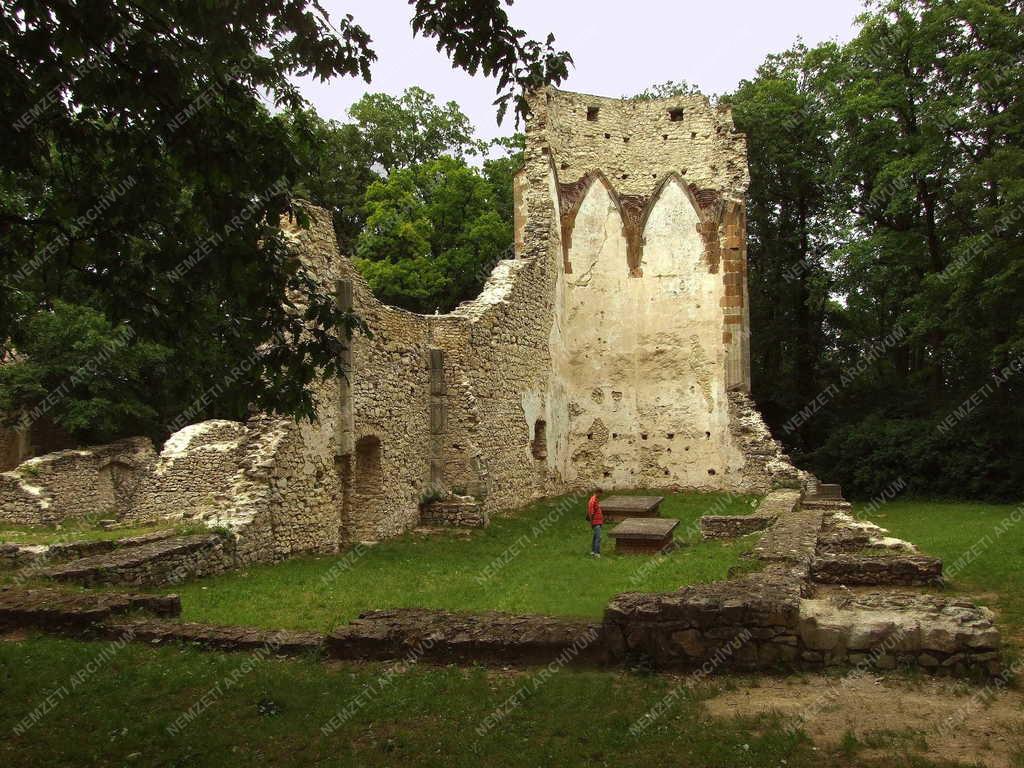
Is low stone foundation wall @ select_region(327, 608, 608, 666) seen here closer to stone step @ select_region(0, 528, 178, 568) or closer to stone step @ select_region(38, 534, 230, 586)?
stone step @ select_region(38, 534, 230, 586)

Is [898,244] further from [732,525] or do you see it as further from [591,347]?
[732,525]

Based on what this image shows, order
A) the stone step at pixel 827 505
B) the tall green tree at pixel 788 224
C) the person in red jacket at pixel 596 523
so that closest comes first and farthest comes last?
the person in red jacket at pixel 596 523
the stone step at pixel 827 505
the tall green tree at pixel 788 224

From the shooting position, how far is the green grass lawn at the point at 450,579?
29.4ft

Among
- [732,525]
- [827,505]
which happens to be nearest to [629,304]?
[827,505]

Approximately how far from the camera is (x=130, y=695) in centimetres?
613

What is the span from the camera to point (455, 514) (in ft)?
53.5

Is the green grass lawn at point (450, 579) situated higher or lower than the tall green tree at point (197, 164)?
lower

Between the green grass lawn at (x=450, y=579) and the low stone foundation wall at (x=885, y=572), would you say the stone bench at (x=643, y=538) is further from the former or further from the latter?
the low stone foundation wall at (x=885, y=572)

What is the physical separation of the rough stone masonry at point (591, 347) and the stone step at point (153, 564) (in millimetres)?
4924

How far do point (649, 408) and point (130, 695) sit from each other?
18534mm

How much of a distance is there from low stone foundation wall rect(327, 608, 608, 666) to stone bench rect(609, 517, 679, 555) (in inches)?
243

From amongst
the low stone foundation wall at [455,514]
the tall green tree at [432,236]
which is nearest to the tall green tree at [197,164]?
the low stone foundation wall at [455,514]

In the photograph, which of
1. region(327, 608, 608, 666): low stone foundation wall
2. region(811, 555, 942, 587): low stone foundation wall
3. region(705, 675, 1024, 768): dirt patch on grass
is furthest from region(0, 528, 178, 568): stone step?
region(811, 555, 942, 587): low stone foundation wall

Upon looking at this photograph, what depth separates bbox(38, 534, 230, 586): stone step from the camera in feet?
31.5
